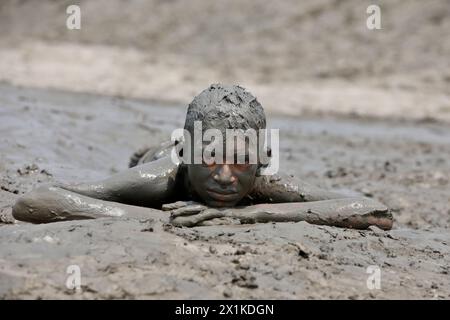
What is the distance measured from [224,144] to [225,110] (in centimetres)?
20

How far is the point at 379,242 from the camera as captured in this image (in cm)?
Answer: 457

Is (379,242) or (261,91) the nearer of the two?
(379,242)

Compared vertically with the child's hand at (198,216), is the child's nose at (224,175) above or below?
above

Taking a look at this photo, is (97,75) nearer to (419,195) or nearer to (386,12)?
(386,12)

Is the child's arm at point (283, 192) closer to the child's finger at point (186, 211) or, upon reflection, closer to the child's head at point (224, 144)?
the child's head at point (224, 144)

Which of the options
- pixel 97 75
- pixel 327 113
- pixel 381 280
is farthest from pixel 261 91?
pixel 381 280

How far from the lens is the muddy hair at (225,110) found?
4570 millimetres

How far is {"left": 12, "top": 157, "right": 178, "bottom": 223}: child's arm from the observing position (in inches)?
178

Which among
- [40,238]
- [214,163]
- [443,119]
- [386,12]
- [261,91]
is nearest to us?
[40,238]

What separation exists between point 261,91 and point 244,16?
342 centimetres

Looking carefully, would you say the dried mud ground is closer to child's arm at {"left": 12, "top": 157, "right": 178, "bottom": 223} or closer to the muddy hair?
child's arm at {"left": 12, "top": 157, "right": 178, "bottom": 223}

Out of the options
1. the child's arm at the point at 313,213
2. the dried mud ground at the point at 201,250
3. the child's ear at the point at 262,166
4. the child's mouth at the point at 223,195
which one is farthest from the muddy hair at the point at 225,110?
the dried mud ground at the point at 201,250
